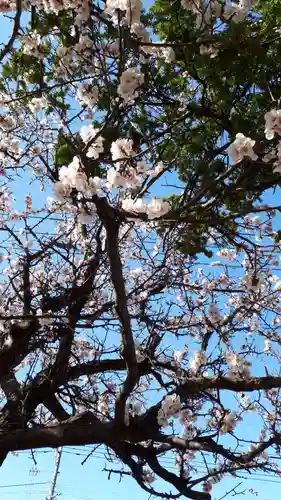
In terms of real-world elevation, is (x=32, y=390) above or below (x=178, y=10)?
below

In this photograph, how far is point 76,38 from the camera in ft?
9.71

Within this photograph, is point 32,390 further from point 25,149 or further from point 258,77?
point 258,77

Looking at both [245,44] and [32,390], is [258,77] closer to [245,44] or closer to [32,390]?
[245,44]

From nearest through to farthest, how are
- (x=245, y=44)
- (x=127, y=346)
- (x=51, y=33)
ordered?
(x=245, y=44) < (x=127, y=346) < (x=51, y=33)

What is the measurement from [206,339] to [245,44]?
2.38 metres

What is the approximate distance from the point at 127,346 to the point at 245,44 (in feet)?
6.03

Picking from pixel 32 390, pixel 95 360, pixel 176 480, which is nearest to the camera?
pixel 176 480

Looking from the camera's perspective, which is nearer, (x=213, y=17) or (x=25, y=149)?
(x=213, y=17)

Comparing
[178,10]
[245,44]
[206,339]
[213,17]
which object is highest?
[178,10]

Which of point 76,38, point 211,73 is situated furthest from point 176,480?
point 76,38

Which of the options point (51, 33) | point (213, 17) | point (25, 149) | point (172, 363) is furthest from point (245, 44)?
point (172, 363)

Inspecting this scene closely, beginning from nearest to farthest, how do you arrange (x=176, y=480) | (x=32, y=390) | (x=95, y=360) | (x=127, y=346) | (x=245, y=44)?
1. (x=245, y=44)
2. (x=127, y=346)
3. (x=176, y=480)
4. (x=32, y=390)
5. (x=95, y=360)

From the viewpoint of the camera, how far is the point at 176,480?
3383 mm

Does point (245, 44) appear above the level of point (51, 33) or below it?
below
